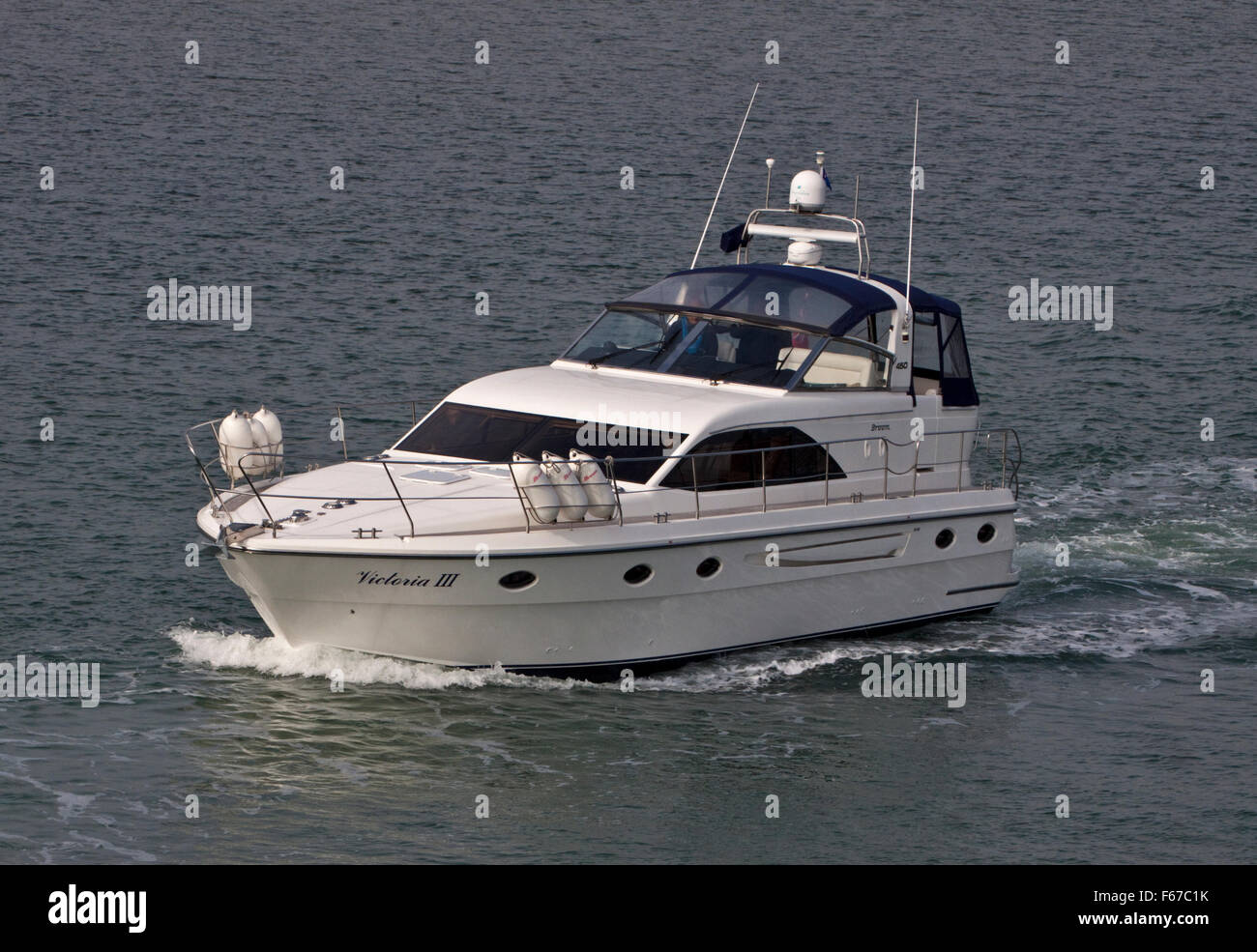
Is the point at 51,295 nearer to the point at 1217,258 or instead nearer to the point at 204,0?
the point at 1217,258

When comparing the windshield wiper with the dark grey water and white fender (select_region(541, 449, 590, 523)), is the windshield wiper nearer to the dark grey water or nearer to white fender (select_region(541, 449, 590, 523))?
white fender (select_region(541, 449, 590, 523))

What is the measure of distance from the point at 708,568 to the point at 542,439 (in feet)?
6.88

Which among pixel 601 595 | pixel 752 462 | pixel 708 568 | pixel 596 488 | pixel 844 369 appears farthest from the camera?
pixel 844 369

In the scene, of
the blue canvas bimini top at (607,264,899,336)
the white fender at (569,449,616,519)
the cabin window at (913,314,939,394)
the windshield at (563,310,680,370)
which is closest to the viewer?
the white fender at (569,449,616,519)

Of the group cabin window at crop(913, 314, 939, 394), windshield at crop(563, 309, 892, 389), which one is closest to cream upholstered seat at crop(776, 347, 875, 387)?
windshield at crop(563, 309, 892, 389)

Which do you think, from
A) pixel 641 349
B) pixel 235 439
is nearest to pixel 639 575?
pixel 641 349

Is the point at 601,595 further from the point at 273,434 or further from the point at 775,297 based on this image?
the point at 775,297

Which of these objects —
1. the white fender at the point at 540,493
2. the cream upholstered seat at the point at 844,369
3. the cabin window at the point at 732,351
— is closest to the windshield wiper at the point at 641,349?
the cabin window at the point at 732,351

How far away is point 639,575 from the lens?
1748 cm

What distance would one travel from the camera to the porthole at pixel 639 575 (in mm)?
17375

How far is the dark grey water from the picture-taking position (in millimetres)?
15719

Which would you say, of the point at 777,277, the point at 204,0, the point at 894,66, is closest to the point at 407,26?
the point at 204,0

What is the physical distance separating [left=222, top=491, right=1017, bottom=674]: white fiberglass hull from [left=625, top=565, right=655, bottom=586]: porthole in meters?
A: 0.04

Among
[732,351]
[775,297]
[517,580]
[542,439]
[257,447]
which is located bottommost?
[517,580]
